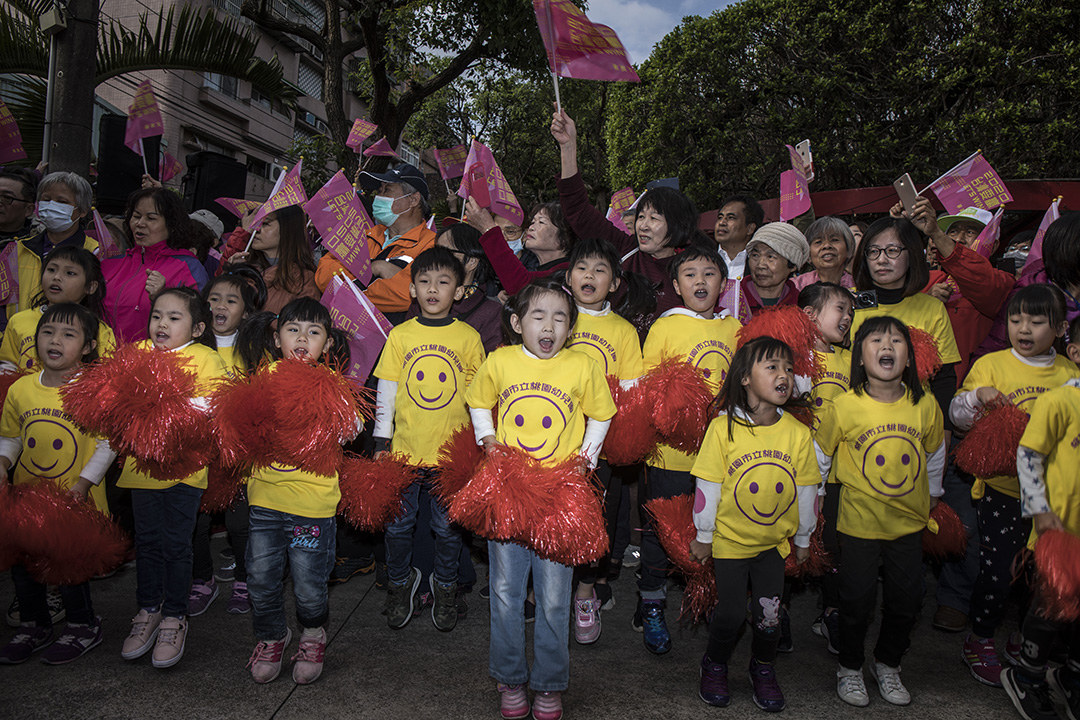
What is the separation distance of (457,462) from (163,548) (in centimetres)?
143

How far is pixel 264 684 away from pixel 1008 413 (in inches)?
136

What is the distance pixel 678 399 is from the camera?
3186 millimetres

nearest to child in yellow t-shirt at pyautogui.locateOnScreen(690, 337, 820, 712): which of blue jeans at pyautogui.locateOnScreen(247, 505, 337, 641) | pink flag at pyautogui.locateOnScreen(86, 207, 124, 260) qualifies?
blue jeans at pyautogui.locateOnScreen(247, 505, 337, 641)

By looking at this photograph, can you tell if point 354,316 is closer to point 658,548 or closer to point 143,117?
point 658,548

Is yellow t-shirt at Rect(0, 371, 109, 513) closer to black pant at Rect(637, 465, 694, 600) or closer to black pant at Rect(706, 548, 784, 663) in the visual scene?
black pant at Rect(637, 465, 694, 600)

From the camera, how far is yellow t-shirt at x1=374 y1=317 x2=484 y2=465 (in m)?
3.58

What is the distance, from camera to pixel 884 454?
10.3 ft

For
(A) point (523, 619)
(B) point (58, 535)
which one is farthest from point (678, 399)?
(B) point (58, 535)

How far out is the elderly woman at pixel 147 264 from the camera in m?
4.29

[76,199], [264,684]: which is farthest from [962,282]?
[76,199]

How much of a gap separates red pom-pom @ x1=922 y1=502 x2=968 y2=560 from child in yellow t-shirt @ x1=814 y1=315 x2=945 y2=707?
0.31 meters

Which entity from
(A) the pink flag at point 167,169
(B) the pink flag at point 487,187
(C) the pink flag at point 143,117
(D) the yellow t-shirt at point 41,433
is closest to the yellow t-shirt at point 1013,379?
(B) the pink flag at point 487,187

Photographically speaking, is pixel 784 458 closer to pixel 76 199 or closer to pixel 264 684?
pixel 264 684

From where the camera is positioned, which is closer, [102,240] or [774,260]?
[774,260]
